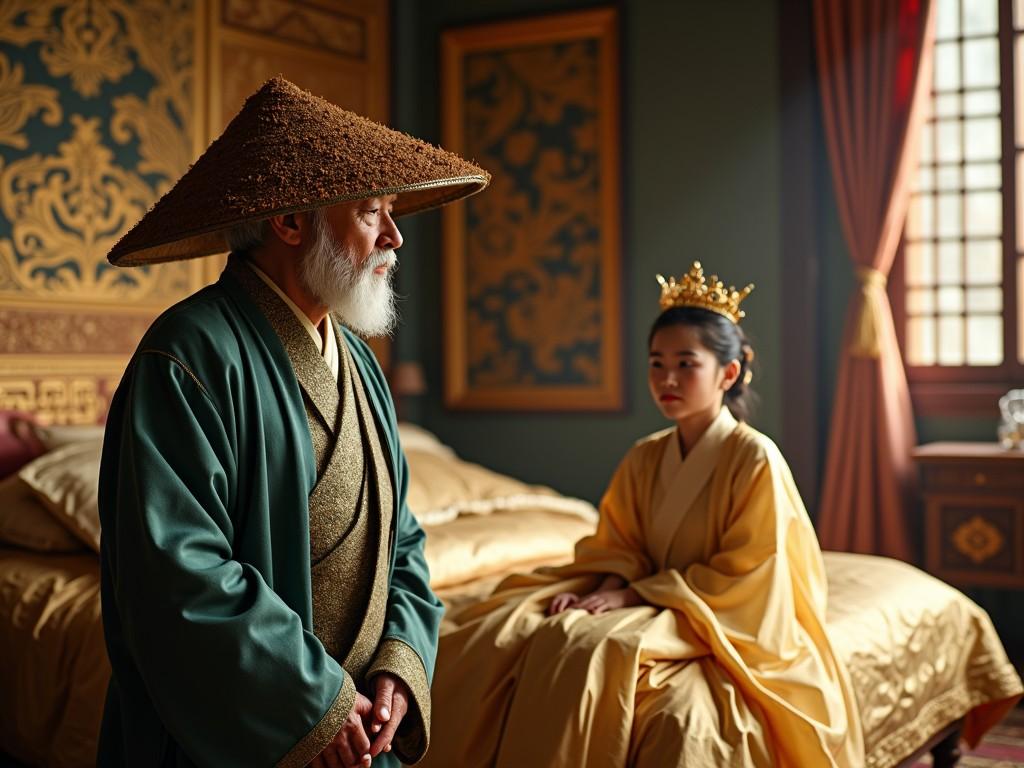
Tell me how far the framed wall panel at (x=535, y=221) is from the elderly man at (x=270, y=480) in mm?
3379

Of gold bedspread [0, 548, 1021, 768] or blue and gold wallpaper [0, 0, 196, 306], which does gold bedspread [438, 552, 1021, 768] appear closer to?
gold bedspread [0, 548, 1021, 768]

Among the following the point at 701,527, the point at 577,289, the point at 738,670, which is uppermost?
the point at 577,289

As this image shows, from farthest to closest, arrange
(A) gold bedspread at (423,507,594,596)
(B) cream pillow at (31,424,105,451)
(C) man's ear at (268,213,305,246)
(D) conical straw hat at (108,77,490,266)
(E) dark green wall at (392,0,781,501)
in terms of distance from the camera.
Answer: (E) dark green wall at (392,0,781,501), (B) cream pillow at (31,424,105,451), (A) gold bedspread at (423,507,594,596), (C) man's ear at (268,213,305,246), (D) conical straw hat at (108,77,490,266)

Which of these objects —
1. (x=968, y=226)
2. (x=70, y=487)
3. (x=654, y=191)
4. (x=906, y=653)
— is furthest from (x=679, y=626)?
(x=654, y=191)

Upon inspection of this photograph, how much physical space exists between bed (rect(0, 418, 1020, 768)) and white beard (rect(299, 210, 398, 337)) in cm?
128

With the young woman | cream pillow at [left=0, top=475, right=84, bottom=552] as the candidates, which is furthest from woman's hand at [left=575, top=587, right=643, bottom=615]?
cream pillow at [left=0, top=475, right=84, bottom=552]

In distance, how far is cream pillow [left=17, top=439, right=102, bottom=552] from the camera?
117 inches

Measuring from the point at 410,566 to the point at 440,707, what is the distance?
0.65 m

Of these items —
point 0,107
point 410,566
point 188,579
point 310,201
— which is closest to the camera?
point 188,579

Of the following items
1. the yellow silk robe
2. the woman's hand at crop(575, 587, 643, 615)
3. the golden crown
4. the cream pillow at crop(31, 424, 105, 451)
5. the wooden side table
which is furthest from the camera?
the wooden side table

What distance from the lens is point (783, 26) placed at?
4664 millimetres

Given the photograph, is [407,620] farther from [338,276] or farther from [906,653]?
[906,653]

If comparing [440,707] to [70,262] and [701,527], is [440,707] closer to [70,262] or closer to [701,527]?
[701,527]

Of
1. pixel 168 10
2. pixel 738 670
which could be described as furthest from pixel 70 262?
pixel 738 670
